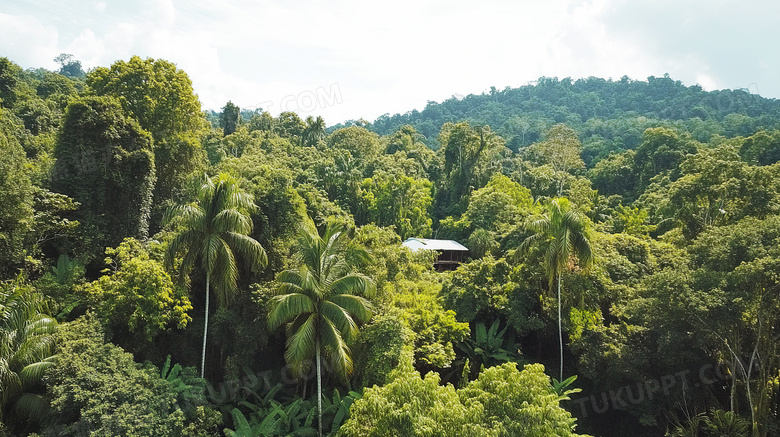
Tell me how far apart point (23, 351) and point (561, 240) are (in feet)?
60.3

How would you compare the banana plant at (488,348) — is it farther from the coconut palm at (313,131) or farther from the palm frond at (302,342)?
the coconut palm at (313,131)

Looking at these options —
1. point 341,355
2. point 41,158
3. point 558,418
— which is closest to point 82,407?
point 341,355

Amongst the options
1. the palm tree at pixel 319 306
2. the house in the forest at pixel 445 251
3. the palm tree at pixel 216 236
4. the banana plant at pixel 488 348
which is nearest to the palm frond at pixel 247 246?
the palm tree at pixel 216 236

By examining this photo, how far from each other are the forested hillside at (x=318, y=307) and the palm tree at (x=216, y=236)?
0.08m

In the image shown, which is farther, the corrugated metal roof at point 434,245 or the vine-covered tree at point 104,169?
the corrugated metal roof at point 434,245

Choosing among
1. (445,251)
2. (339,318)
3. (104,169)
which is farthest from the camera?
(445,251)

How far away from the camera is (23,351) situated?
12977mm

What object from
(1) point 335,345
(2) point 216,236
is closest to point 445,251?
(1) point 335,345

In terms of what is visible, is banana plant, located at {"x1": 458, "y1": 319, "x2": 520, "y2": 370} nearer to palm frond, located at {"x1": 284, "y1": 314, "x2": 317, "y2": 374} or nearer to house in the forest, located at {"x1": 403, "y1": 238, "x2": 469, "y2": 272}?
palm frond, located at {"x1": 284, "y1": 314, "x2": 317, "y2": 374}

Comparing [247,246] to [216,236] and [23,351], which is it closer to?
[216,236]

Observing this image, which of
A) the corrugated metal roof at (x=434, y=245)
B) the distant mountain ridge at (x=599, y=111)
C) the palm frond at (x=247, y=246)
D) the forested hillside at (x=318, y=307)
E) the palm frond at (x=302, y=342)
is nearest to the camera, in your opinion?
the forested hillside at (x=318, y=307)

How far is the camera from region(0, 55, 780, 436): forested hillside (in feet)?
41.6

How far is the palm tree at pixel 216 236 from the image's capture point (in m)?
14.5

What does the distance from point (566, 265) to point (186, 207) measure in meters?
14.5
